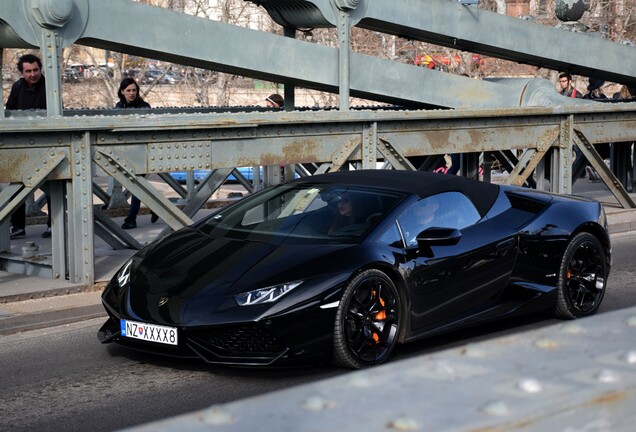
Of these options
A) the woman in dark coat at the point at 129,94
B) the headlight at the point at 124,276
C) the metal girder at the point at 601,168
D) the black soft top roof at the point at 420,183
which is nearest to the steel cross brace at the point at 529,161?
the metal girder at the point at 601,168

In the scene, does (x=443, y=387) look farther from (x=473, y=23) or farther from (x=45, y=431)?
(x=473, y=23)

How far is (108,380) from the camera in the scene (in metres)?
6.90

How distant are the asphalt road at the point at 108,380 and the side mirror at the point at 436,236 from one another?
2.62ft

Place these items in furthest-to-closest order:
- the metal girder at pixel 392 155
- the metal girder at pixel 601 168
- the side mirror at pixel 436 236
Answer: the metal girder at pixel 601 168 < the metal girder at pixel 392 155 < the side mirror at pixel 436 236

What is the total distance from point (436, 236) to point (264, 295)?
1403mm

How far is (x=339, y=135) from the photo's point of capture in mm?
11891

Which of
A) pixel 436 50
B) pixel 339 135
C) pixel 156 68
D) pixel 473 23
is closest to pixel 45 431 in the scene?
pixel 339 135

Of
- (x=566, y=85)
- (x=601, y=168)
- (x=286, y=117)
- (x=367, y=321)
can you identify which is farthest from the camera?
(x=566, y=85)

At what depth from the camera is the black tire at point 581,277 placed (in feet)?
27.5

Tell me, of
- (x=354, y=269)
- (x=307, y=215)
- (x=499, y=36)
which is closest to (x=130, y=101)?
(x=499, y=36)

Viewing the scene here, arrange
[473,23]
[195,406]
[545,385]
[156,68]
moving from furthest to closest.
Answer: [156,68] < [473,23] < [195,406] < [545,385]

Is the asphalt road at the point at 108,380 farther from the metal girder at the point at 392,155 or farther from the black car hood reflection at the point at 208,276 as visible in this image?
the metal girder at the point at 392,155

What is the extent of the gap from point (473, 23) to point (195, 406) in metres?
9.47

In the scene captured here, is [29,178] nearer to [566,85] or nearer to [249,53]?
[249,53]
